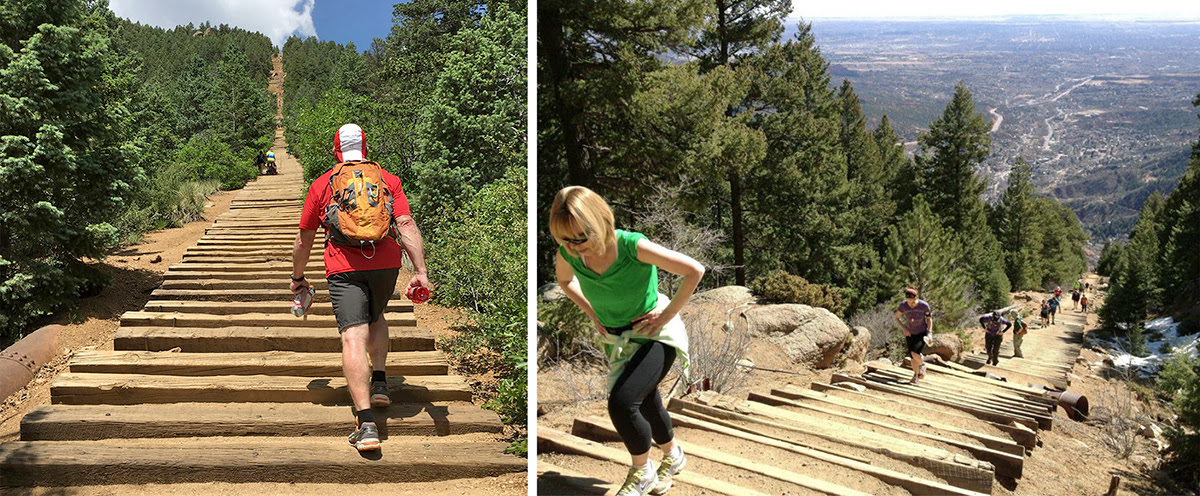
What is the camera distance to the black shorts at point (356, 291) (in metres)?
2.88

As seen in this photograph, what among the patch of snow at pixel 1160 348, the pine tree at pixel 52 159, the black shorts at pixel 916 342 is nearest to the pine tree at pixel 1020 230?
the patch of snow at pixel 1160 348

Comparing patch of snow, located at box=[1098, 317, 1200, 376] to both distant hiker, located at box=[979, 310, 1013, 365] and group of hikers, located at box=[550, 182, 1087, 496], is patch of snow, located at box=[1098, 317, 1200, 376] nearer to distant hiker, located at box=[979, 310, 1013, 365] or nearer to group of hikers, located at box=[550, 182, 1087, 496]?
distant hiker, located at box=[979, 310, 1013, 365]

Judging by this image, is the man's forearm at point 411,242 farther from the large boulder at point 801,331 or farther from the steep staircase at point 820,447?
the large boulder at point 801,331

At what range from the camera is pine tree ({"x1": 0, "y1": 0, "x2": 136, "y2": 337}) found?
6062 mm

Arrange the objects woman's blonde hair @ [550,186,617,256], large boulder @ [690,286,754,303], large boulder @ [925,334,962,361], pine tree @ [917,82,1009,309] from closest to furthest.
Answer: woman's blonde hair @ [550,186,617,256]
large boulder @ [690,286,754,303]
large boulder @ [925,334,962,361]
pine tree @ [917,82,1009,309]

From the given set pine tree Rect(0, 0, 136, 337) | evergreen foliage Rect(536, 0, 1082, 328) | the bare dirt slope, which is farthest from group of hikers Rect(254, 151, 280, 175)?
the bare dirt slope

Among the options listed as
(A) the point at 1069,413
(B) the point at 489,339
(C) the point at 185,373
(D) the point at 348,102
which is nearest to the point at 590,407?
(B) the point at 489,339

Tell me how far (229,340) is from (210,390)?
25.8 inches

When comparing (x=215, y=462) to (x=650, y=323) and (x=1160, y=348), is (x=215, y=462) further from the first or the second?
(x=1160, y=348)

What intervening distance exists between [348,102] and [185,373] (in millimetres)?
11332

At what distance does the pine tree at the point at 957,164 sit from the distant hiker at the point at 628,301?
1298 inches

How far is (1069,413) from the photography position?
659cm

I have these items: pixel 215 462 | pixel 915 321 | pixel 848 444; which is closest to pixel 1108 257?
pixel 915 321

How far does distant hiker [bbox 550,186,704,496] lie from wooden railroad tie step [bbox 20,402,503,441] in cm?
144
